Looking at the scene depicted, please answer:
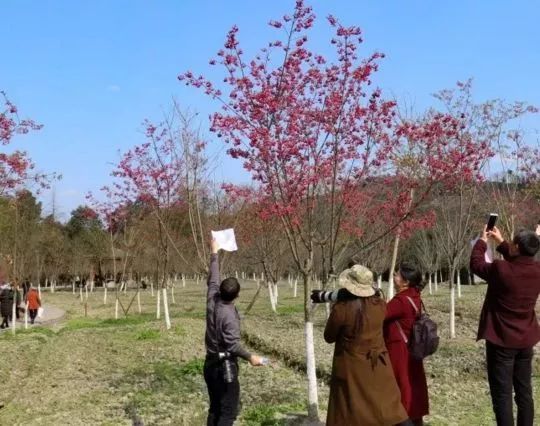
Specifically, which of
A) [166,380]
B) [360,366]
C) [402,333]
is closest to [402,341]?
[402,333]

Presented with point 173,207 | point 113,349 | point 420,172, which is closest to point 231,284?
point 420,172

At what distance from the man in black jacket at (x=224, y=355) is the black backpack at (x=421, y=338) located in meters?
1.17

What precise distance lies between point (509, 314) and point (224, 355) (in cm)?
219

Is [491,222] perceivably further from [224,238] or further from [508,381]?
[224,238]

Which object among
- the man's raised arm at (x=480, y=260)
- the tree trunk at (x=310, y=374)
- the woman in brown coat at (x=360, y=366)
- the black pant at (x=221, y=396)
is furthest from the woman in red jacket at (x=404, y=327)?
the tree trunk at (x=310, y=374)

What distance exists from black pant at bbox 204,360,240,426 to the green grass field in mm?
1290

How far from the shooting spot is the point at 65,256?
4794 centimetres

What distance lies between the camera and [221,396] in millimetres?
4926

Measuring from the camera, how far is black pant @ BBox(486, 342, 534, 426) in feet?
15.3

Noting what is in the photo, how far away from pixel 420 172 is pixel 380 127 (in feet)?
10.5

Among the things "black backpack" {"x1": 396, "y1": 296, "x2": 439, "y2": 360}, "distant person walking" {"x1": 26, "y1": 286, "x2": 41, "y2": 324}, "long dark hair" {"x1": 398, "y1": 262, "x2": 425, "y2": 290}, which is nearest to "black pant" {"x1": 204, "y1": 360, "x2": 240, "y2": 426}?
"black backpack" {"x1": 396, "y1": 296, "x2": 439, "y2": 360}

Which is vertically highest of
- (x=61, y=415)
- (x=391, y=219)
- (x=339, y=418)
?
(x=391, y=219)

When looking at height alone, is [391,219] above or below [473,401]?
above

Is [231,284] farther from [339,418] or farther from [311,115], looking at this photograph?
[311,115]
